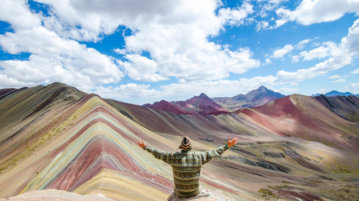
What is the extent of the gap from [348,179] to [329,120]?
2357 inches

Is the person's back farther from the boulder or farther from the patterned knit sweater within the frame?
the boulder

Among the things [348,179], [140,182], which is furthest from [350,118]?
[140,182]

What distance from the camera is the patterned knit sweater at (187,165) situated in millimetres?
4805

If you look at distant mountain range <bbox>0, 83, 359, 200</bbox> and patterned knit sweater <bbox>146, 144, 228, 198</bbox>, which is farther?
distant mountain range <bbox>0, 83, 359, 200</bbox>

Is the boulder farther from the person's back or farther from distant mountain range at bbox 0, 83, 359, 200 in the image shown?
distant mountain range at bbox 0, 83, 359, 200

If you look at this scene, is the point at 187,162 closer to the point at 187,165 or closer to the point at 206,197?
the point at 187,165

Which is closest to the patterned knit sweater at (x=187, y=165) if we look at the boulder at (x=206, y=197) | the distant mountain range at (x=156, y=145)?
the boulder at (x=206, y=197)

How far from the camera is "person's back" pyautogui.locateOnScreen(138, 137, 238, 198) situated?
480 cm

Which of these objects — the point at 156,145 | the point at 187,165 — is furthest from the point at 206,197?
the point at 156,145

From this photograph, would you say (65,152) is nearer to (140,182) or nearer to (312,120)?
(140,182)

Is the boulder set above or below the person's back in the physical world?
below

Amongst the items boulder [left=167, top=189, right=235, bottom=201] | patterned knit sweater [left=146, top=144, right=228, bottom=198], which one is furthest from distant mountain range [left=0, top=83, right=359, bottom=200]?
patterned knit sweater [left=146, top=144, right=228, bottom=198]

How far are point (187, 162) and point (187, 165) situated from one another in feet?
0.24

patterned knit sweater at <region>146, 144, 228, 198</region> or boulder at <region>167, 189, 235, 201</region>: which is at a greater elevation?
patterned knit sweater at <region>146, 144, 228, 198</region>
